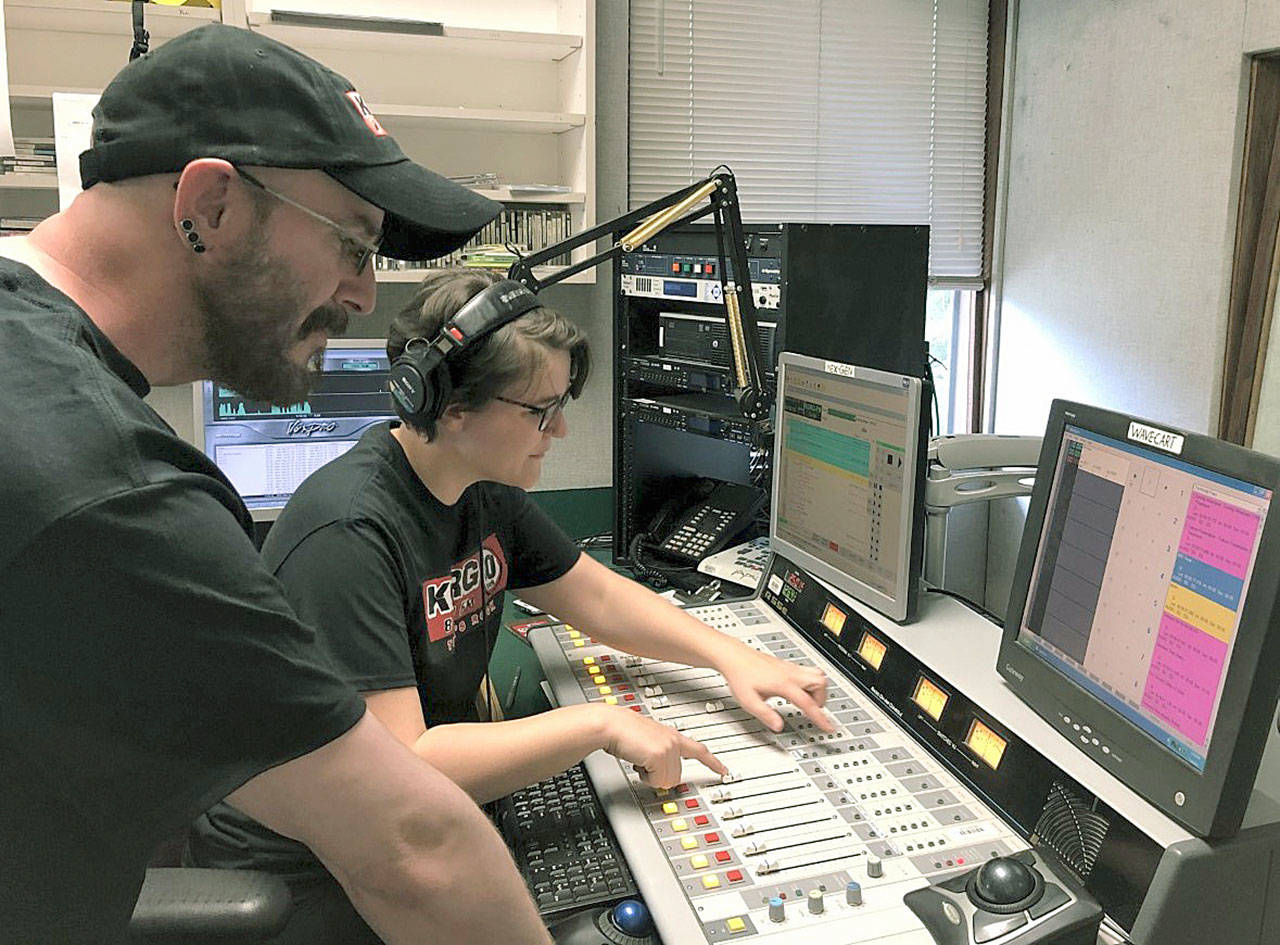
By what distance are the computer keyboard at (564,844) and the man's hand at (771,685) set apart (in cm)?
24

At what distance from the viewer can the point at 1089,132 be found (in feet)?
9.08

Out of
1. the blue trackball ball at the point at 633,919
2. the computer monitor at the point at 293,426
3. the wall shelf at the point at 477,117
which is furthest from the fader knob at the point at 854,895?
the wall shelf at the point at 477,117

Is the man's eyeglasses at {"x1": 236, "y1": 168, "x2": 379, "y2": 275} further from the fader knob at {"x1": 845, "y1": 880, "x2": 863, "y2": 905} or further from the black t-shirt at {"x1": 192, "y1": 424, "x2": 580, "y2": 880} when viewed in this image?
the fader knob at {"x1": 845, "y1": 880, "x2": 863, "y2": 905}

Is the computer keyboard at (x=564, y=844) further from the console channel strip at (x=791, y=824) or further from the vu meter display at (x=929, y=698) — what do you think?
the vu meter display at (x=929, y=698)

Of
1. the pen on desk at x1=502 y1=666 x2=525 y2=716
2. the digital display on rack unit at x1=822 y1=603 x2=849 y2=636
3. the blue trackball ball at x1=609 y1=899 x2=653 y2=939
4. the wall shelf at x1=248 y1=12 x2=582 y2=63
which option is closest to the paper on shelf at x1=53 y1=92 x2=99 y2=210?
the wall shelf at x1=248 y1=12 x2=582 y2=63

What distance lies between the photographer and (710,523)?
2258 mm

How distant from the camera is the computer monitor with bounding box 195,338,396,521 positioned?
225 centimetres

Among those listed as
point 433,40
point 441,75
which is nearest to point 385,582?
point 433,40

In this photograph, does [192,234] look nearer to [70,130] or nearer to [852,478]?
[852,478]

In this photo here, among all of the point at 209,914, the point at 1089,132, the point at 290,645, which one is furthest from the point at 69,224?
the point at 1089,132

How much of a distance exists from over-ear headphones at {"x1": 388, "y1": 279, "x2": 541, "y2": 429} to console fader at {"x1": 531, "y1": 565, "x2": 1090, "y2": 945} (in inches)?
19.0

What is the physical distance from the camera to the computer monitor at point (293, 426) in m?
2.25

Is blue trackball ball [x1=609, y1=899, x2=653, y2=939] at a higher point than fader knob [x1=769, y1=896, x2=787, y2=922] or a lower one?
lower

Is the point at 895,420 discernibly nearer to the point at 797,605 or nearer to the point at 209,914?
the point at 797,605
